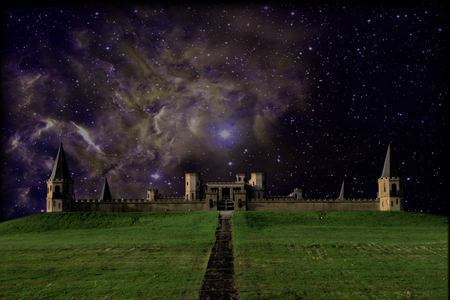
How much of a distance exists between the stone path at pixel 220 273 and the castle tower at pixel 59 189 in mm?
40613

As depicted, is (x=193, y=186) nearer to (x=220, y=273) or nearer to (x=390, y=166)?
(x=390, y=166)

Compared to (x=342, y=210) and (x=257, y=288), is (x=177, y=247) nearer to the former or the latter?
(x=257, y=288)

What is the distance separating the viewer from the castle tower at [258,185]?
9969cm

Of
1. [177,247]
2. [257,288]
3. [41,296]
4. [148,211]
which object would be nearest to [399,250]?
[257,288]

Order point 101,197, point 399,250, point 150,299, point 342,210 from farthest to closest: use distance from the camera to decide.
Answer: point 101,197 < point 342,210 < point 399,250 < point 150,299

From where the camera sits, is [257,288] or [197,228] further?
[197,228]

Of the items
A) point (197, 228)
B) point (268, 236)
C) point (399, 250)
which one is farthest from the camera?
point (197, 228)

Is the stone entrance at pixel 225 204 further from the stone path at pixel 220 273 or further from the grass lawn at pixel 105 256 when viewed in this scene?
the stone path at pixel 220 273

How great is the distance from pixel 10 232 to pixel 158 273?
4336cm

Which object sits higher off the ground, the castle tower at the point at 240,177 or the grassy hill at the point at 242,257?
the castle tower at the point at 240,177

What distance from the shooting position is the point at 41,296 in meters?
30.1

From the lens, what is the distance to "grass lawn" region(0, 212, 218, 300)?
31516mm

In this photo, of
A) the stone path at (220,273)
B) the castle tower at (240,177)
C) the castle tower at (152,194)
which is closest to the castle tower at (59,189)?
the castle tower at (152,194)

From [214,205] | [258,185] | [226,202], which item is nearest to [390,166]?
[258,185]
